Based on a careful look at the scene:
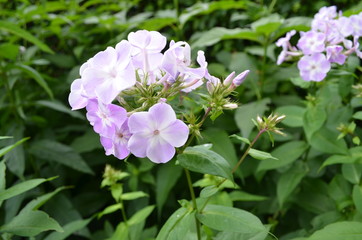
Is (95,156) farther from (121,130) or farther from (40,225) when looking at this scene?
(121,130)

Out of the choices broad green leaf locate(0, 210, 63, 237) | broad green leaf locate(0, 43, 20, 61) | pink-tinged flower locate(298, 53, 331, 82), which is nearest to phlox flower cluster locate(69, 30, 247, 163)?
broad green leaf locate(0, 210, 63, 237)

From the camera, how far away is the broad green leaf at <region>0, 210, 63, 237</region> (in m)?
1.23

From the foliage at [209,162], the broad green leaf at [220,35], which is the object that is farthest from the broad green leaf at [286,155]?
the broad green leaf at [220,35]

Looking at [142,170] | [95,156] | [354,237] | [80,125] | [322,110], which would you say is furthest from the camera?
[80,125]

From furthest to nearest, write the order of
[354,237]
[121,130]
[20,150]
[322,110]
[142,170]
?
[142,170] → [20,150] → [322,110] → [354,237] → [121,130]

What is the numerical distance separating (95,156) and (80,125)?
302mm

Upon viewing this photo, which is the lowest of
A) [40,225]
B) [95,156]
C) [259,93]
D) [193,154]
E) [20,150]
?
[95,156]

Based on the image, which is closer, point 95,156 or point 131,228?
point 131,228

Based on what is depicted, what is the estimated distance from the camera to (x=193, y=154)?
1.00 meters

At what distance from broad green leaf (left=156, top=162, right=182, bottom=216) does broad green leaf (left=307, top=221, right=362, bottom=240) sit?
A: 0.92m

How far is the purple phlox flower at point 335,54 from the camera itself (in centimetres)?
159

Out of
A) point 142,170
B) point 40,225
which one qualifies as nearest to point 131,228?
point 142,170

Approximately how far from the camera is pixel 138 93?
964 mm

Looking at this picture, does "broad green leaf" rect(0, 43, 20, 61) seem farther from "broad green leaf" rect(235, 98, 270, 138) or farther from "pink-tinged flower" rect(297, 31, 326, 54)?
"pink-tinged flower" rect(297, 31, 326, 54)
